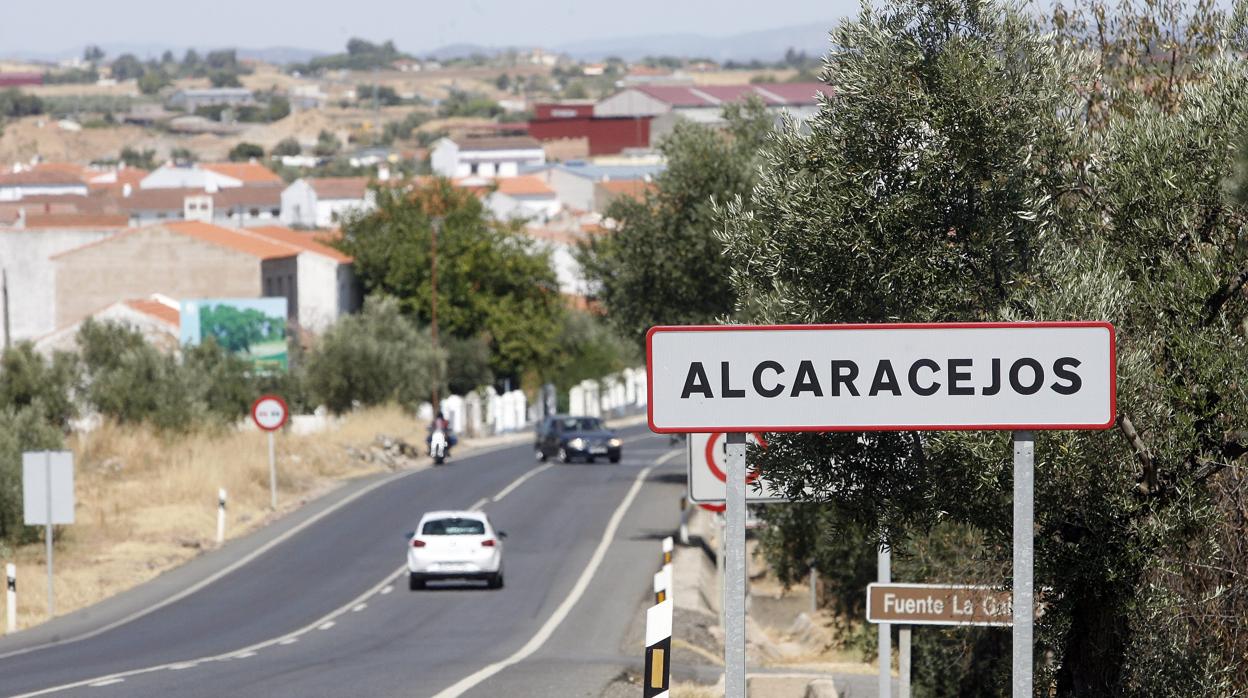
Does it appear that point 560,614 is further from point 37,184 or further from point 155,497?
point 37,184

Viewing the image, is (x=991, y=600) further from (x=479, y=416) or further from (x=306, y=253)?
(x=306, y=253)

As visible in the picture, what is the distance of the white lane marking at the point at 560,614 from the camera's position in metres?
16.3

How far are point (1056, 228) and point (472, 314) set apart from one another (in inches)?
2780

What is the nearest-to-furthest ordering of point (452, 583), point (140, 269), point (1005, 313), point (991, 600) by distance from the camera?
point (1005, 313), point (991, 600), point (452, 583), point (140, 269)

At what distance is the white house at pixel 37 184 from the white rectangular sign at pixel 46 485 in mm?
136076

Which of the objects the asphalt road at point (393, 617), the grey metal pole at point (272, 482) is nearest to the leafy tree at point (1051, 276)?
the asphalt road at point (393, 617)

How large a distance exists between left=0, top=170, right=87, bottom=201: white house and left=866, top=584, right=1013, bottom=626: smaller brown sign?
153 meters

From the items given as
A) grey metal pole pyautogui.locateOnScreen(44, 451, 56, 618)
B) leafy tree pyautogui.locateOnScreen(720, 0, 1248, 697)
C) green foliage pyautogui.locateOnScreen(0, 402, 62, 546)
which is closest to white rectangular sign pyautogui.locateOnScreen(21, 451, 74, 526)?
grey metal pole pyautogui.locateOnScreen(44, 451, 56, 618)

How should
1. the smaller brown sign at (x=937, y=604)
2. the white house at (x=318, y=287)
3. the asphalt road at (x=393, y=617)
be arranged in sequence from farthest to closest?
1. the white house at (x=318, y=287)
2. the asphalt road at (x=393, y=617)
3. the smaller brown sign at (x=937, y=604)

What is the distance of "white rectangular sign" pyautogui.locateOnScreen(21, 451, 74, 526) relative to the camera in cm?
2583

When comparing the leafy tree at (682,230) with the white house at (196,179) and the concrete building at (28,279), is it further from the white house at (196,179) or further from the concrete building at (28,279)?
the white house at (196,179)

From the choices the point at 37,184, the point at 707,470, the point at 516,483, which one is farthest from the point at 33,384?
the point at 37,184

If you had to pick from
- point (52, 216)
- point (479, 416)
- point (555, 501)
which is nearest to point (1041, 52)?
point (555, 501)

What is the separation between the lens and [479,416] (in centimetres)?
7381
